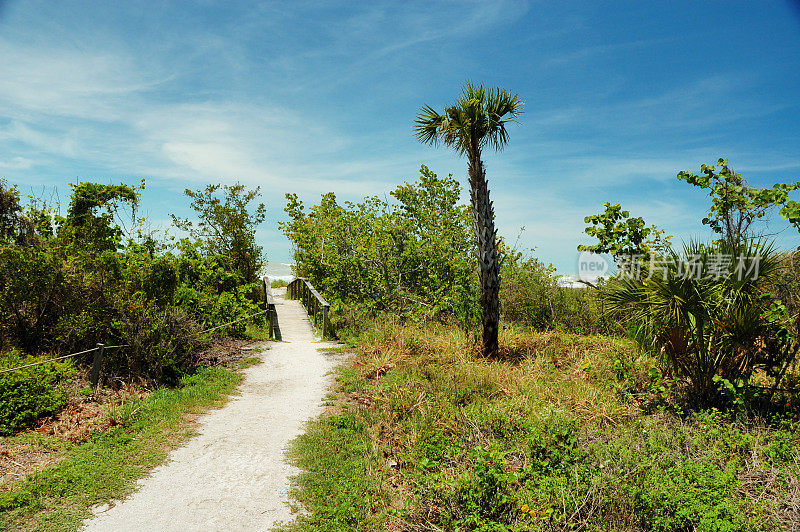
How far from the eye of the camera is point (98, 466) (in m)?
5.06

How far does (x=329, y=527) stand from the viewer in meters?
4.13

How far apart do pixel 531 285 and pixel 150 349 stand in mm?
9762

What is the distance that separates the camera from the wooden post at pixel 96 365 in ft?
24.4

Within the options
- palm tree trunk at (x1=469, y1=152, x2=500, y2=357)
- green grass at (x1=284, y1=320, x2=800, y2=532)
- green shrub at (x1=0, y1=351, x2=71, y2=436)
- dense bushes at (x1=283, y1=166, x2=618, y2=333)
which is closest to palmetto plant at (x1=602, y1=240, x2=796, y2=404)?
green grass at (x1=284, y1=320, x2=800, y2=532)

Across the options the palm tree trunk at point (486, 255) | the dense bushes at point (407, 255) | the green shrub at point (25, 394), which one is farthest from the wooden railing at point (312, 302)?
the green shrub at point (25, 394)

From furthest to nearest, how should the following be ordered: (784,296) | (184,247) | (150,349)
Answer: (184,247) → (150,349) → (784,296)

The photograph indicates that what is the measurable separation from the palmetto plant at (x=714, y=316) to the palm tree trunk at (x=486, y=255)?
115 inches

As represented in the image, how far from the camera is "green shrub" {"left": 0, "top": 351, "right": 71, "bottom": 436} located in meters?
5.99

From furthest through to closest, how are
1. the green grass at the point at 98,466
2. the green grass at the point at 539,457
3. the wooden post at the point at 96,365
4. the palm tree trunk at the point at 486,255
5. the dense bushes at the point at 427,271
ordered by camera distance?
the dense bushes at the point at 427,271
the palm tree trunk at the point at 486,255
the wooden post at the point at 96,365
the green grass at the point at 98,466
the green grass at the point at 539,457

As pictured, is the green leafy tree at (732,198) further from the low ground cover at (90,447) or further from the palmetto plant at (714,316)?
the low ground cover at (90,447)

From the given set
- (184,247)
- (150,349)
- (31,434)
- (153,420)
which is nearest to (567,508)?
(153,420)

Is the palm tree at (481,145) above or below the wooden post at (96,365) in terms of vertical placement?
above

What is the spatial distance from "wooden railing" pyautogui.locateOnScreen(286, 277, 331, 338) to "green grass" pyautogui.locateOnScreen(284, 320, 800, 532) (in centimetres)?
477

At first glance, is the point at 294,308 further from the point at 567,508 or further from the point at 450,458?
the point at 567,508
